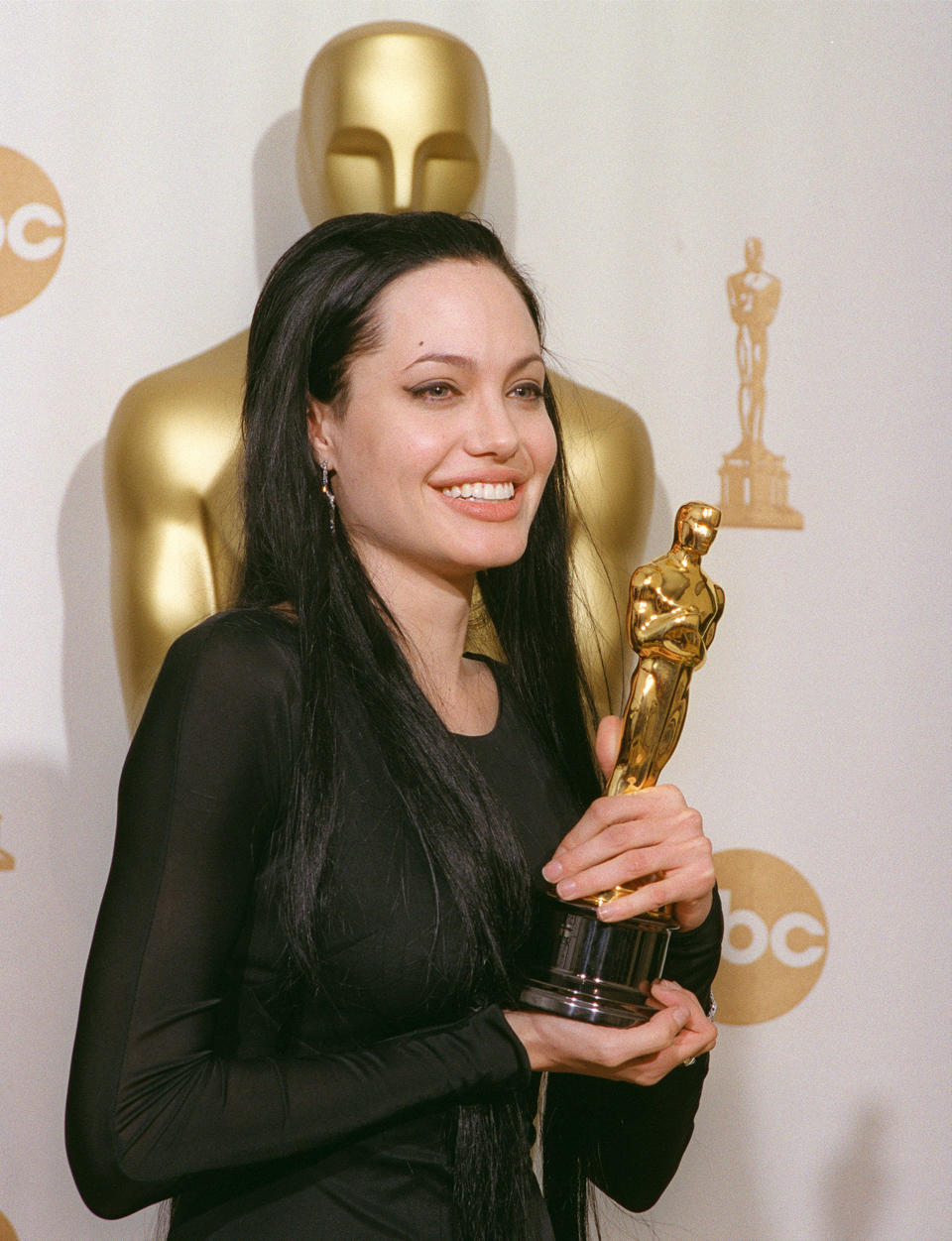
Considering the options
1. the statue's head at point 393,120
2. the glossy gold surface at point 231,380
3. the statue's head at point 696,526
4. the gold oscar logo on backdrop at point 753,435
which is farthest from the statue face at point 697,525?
the gold oscar logo on backdrop at point 753,435

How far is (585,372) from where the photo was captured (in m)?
1.64

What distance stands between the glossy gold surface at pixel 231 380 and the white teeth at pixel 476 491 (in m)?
0.38

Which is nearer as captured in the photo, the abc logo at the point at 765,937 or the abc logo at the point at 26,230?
the abc logo at the point at 26,230

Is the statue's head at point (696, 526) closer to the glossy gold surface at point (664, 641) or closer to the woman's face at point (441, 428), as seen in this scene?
the glossy gold surface at point (664, 641)

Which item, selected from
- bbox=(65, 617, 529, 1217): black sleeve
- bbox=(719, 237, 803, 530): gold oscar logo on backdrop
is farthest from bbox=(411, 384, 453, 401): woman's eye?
bbox=(719, 237, 803, 530): gold oscar logo on backdrop

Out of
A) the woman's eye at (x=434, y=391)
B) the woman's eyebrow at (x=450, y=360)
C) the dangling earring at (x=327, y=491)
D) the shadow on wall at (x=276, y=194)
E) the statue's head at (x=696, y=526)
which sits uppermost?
the shadow on wall at (x=276, y=194)

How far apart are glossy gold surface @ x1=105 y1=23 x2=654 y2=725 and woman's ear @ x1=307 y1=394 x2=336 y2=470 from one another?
32 cm

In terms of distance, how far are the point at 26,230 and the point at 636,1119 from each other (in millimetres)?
1140

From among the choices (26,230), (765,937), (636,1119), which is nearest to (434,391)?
(636,1119)

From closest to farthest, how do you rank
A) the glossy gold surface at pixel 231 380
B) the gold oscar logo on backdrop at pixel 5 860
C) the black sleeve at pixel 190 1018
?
the black sleeve at pixel 190 1018
the glossy gold surface at pixel 231 380
the gold oscar logo on backdrop at pixel 5 860

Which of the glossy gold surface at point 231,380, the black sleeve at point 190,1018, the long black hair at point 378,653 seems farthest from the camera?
the glossy gold surface at point 231,380

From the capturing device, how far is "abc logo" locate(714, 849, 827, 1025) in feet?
5.44

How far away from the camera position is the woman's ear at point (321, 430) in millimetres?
1037

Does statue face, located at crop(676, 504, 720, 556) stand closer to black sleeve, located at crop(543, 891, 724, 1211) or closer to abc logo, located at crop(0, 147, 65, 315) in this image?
black sleeve, located at crop(543, 891, 724, 1211)
